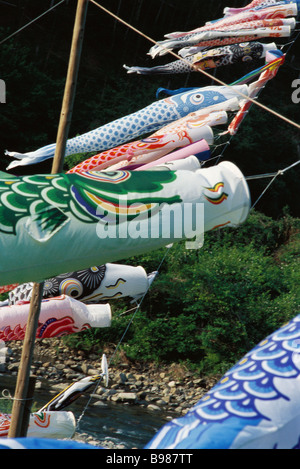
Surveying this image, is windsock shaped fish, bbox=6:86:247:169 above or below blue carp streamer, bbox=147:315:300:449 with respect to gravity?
above

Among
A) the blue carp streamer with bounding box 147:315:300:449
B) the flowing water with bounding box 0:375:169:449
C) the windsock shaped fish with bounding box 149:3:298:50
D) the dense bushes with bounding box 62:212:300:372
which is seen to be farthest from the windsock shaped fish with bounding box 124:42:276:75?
the dense bushes with bounding box 62:212:300:372

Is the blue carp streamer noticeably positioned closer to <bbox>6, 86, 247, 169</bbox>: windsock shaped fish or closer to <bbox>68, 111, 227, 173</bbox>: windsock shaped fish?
<bbox>68, 111, 227, 173</bbox>: windsock shaped fish

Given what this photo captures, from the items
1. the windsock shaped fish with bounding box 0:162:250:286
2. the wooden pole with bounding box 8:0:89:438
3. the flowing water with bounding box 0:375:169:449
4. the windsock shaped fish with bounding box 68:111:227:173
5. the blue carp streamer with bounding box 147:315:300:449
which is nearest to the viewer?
the blue carp streamer with bounding box 147:315:300:449

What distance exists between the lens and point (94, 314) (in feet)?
20.0

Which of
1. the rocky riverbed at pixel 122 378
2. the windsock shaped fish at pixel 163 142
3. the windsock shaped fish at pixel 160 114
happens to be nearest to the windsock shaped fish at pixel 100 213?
the windsock shaped fish at pixel 163 142

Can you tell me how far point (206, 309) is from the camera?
1259 centimetres

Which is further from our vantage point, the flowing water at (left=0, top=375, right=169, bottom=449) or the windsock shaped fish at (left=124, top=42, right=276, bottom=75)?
the flowing water at (left=0, top=375, right=169, bottom=449)

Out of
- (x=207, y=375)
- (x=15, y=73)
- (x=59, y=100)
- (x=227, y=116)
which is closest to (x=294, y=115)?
(x=59, y=100)

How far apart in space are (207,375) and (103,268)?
243 inches

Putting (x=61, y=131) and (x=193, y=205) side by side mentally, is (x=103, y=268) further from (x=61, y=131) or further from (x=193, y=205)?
(x=193, y=205)

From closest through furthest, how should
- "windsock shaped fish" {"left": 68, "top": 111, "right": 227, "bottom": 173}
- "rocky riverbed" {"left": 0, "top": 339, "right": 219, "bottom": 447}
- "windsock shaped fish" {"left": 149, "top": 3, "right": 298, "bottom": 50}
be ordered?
"windsock shaped fish" {"left": 68, "top": 111, "right": 227, "bottom": 173}
"windsock shaped fish" {"left": 149, "top": 3, "right": 298, "bottom": 50}
"rocky riverbed" {"left": 0, "top": 339, "right": 219, "bottom": 447}

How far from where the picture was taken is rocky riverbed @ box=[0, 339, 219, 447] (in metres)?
10.6

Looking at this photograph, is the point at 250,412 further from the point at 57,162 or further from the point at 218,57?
the point at 218,57

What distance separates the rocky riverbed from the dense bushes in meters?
0.28
